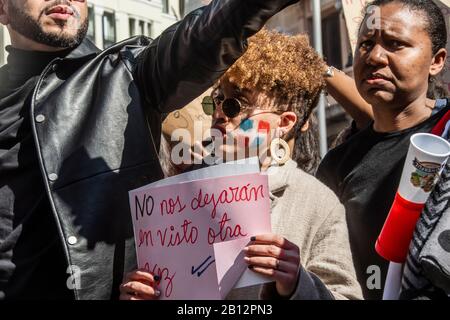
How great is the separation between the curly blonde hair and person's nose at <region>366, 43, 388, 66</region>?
0.14 m

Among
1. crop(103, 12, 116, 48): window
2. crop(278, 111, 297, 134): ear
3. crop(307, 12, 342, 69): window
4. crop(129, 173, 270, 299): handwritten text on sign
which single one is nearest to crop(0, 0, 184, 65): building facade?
crop(103, 12, 116, 48): window

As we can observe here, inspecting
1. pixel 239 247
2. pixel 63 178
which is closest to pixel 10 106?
pixel 63 178

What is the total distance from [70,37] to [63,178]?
501 mm

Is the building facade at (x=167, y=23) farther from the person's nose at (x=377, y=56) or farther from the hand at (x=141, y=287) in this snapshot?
the hand at (x=141, y=287)

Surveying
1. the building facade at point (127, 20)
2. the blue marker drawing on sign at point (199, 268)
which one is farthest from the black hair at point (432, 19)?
the building facade at point (127, 20)

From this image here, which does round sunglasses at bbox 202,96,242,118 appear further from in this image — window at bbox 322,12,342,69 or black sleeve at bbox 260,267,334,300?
window at bbox 322,12,342,69

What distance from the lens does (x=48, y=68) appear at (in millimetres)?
2607

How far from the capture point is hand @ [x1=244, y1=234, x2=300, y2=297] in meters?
2.04

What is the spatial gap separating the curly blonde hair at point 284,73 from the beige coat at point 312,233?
26cm

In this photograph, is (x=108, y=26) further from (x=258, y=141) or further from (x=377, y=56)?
(x=258, y=141)

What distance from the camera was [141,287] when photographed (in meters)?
2.15

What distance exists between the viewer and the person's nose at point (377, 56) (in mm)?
2789

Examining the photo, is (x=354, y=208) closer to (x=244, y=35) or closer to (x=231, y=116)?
(x=231, y=116)

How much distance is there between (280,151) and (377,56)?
464mm
